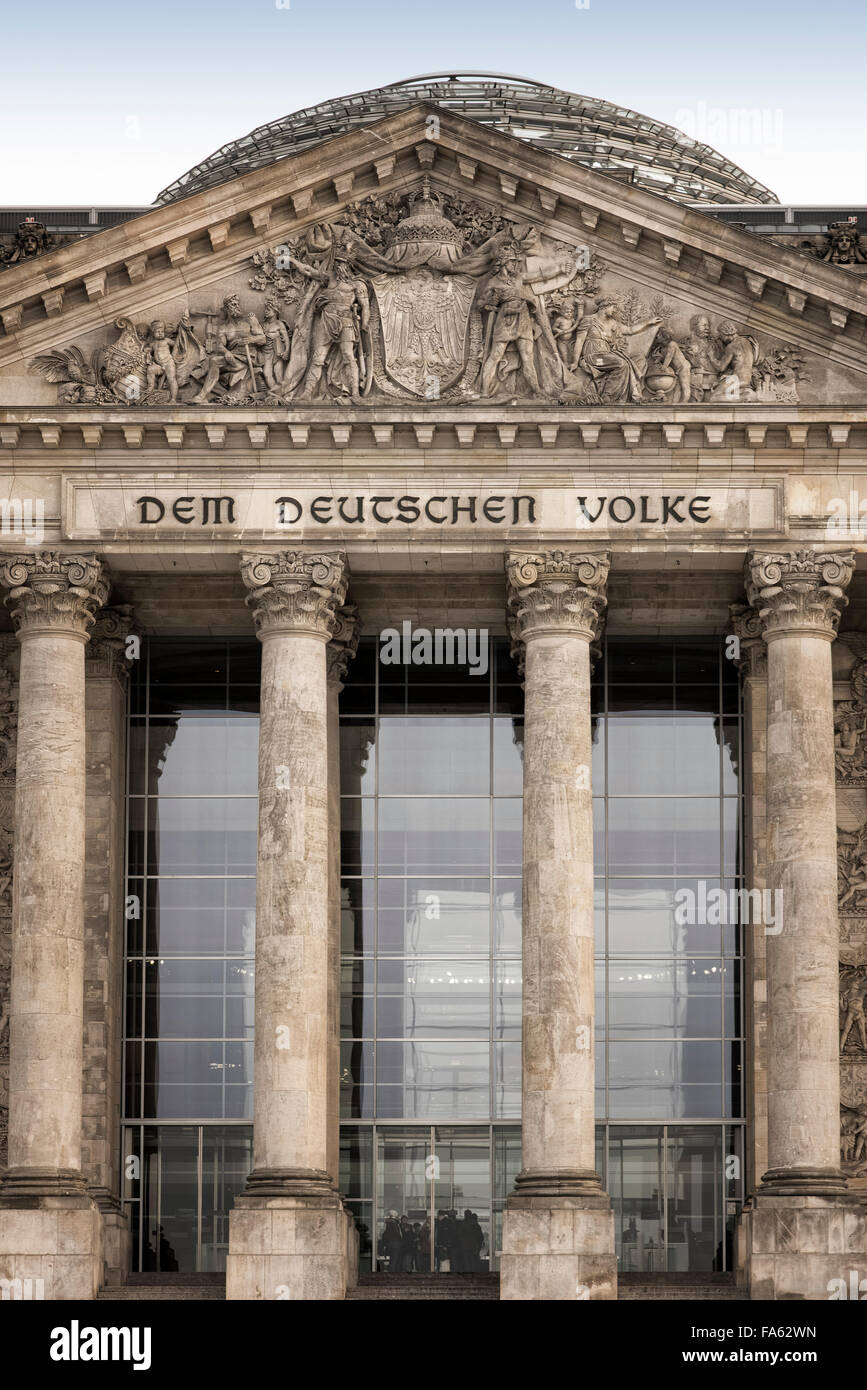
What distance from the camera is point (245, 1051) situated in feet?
153

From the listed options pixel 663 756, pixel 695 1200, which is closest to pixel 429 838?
pixel 663 756

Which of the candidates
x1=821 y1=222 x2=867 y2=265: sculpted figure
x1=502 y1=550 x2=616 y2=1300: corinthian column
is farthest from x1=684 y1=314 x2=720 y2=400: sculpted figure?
x1=821 y1=222 x2=867 y2=265: sculpted figure

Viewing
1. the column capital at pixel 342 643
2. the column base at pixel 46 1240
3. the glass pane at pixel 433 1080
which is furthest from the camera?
the glass pane at pixel 433 1080

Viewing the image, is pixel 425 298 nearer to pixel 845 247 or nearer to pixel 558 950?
pixel 845 247

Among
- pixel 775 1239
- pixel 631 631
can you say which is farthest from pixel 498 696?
pixel 775 1239

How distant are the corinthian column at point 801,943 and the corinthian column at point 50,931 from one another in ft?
37.5

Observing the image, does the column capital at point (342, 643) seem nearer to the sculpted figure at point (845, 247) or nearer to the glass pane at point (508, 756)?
the glass pane at point (508, 756)

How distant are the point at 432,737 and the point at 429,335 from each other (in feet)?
28.1

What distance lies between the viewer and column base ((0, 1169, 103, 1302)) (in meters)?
40.0

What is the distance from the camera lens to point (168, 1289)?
41.8 meters

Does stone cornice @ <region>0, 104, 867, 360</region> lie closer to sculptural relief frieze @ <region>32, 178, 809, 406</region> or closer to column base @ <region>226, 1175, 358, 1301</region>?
sculptural relief frieze @ <region>32, 178, 809, 406</region>

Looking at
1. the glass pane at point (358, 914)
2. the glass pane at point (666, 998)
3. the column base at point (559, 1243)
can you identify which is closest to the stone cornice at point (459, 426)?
the glass pane at point (358, 914)

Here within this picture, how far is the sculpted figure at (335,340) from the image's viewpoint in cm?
4284
